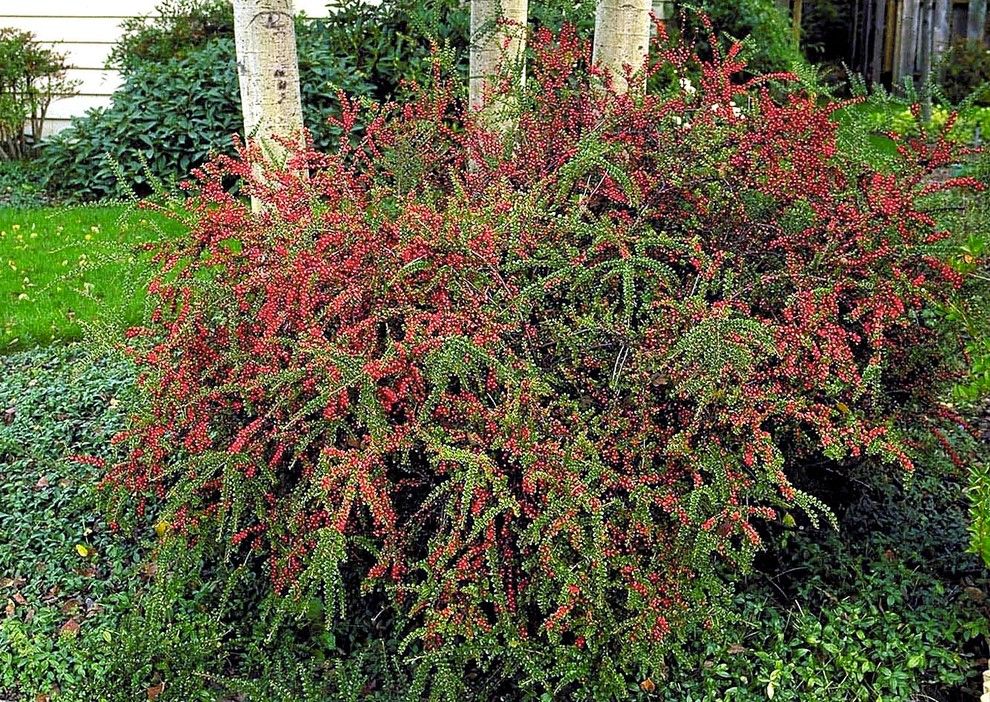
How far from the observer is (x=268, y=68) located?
4602 millimetres

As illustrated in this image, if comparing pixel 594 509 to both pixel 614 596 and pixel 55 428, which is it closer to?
pixel 614 596

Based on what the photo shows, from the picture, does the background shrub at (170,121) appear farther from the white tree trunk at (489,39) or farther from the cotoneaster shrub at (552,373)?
the cotoneaster shrub at (552,373)

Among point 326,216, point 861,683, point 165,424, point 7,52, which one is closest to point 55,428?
point 165,424

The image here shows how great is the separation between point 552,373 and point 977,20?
1116 centimetres

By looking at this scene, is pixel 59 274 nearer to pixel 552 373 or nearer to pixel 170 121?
pixel 170 121

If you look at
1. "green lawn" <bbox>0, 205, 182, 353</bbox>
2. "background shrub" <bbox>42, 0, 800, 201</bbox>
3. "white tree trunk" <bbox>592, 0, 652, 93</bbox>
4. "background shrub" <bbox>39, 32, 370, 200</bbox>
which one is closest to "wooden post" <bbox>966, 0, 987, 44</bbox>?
"background shrub" <bbox>42, 0, 800, 201</bbox>

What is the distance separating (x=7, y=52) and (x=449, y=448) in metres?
8.07

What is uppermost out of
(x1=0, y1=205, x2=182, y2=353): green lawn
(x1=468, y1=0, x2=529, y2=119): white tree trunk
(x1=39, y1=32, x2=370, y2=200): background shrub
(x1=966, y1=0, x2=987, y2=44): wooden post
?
(x1=966, y1=0, x2=987, y2=44): wooden post

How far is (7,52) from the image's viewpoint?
9086 mm

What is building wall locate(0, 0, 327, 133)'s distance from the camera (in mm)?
10188

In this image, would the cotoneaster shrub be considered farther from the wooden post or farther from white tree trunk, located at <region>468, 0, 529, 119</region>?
the wooden post

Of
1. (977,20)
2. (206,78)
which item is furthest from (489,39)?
(977,20)

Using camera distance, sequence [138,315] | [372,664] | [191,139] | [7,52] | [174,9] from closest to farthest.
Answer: [372,664]
[138,315]
[191,139]
[7,52]
[174,9]

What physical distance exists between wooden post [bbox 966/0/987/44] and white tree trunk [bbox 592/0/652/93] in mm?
8961
